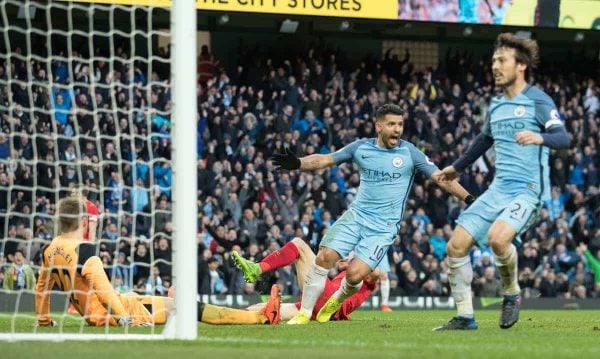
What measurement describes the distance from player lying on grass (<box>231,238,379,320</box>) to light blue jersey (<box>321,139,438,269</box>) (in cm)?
48

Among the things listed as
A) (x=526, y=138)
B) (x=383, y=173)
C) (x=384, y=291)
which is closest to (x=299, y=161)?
(x=383, y=173)

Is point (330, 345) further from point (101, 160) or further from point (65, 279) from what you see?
point (101, 160)

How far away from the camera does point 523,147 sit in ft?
33.6

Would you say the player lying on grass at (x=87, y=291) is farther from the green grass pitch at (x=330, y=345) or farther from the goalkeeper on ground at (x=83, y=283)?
the green grass pitch at (x=330, y=345)

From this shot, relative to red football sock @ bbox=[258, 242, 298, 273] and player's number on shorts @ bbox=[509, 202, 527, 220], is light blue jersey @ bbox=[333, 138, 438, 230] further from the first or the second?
player's number on shorts @ bbox=[509, 202, 527, 220]

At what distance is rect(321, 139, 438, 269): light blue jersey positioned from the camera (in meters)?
12.2

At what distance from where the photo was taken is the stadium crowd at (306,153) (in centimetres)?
2055

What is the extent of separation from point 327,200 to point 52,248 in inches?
533

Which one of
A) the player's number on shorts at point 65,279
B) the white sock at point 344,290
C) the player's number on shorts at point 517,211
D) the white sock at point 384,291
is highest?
the player's number on shorts at point 517,211

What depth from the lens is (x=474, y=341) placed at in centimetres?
889

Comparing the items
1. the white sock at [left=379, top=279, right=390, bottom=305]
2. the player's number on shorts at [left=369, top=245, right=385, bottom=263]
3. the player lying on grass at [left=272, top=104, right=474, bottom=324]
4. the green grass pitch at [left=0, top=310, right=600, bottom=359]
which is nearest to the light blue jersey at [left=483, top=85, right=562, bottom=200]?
the green grass pitch at [left=0, top=310, right=600, bottom=359]

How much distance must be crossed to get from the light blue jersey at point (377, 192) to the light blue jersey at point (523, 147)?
1886mm

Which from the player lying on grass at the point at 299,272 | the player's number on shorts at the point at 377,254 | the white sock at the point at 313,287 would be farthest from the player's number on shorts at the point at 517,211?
the player lying on grass at the point at 299,272

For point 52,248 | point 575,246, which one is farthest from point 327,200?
point 52,248
